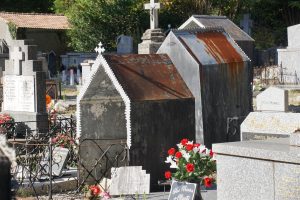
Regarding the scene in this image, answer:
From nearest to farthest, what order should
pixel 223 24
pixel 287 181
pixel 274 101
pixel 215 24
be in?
1. pixel 287 181
2. pixel 274 101
3. pixel 215 24
4. pixel 223 24

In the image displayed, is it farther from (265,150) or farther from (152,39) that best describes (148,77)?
(152,39)

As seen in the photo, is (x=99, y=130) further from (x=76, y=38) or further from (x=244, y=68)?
(x=76, y=38)

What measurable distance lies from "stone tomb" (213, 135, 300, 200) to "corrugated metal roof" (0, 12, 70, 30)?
3441cm

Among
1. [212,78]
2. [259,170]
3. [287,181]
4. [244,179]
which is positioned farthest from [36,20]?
[287,181]

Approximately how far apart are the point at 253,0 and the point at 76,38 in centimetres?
1101

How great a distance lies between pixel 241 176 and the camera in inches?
269

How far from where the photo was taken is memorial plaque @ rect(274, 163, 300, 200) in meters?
6.16

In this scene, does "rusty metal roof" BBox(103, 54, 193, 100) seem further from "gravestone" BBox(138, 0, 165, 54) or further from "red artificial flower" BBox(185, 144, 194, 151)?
"gravestone" BBox(138, 0, 165, 54)

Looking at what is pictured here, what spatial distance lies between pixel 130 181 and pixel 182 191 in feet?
3.80

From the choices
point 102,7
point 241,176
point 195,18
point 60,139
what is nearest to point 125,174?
point 241,176

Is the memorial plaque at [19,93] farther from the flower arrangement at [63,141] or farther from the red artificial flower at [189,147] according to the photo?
the red artificial flower at [189,147]

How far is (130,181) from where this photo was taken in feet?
28.7

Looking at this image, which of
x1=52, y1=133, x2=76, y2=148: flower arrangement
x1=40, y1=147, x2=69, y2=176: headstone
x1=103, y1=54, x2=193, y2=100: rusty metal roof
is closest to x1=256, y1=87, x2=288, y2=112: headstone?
x1=103, y1=54, x2=193, y2=100: rusty metal roof

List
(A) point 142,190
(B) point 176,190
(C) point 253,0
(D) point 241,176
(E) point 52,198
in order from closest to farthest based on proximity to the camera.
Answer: (D) point 241,176, (B) point 176,190, (A) point 142,190, (E) point 52,198, (C) point 253,0
